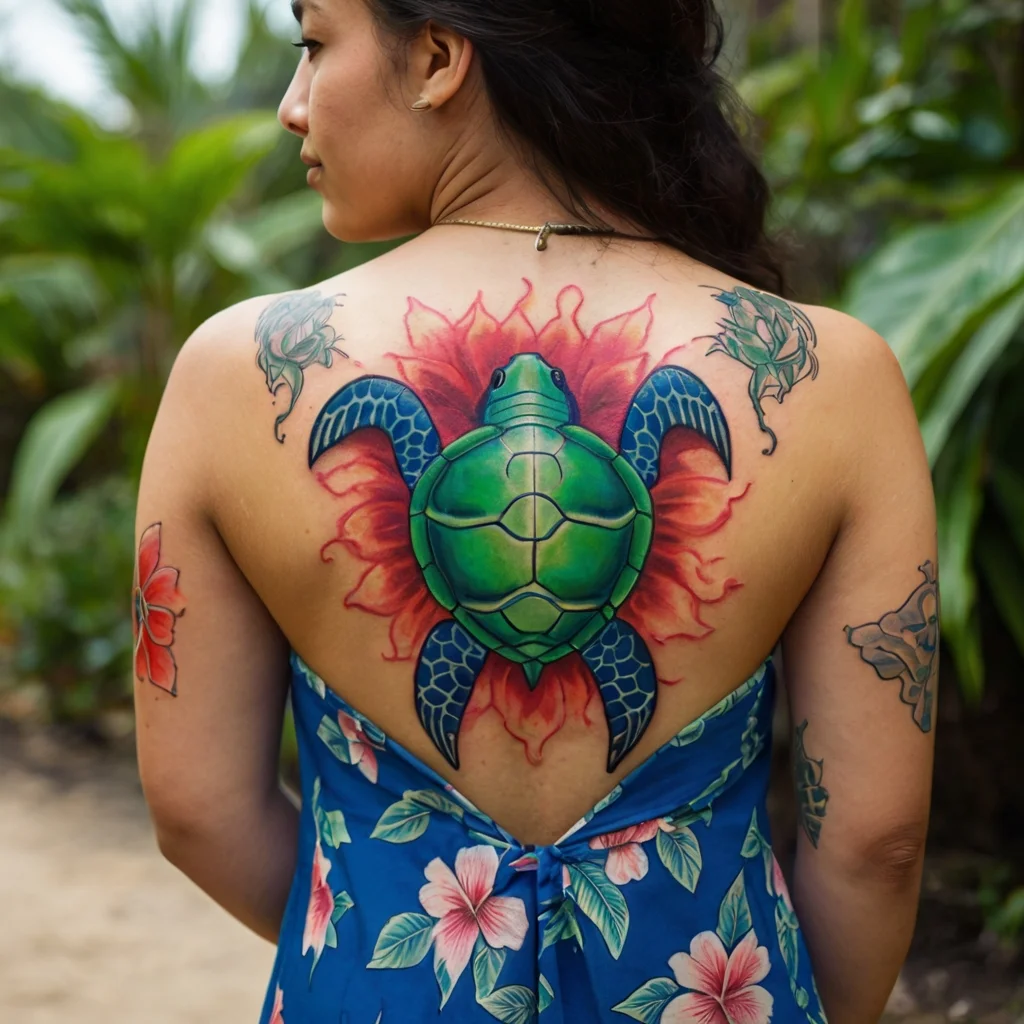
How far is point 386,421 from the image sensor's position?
1221 mm

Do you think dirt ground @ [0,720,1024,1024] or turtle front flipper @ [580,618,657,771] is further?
dirt ground @ [0,720,1024,1024]

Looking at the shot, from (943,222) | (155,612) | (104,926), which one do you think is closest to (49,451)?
(104,926)

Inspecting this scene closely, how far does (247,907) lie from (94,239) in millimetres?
3611

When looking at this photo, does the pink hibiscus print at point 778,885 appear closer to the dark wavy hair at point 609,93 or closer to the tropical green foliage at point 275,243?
the dark wavy hair at point 609,93

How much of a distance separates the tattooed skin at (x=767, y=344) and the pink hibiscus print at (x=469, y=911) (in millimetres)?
517

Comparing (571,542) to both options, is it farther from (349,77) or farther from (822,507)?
(349,77)

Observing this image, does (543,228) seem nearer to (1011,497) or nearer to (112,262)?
(1011,497)

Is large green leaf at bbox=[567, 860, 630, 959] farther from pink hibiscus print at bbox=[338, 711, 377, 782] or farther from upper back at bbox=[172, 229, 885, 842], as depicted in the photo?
pink hibiscus print at bbox=[338, 711, 377, 782]

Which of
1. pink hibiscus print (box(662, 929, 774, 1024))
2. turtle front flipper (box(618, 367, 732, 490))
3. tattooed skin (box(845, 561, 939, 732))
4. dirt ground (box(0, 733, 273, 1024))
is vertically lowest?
dirt ground (box(0, 733, 273, 1024))

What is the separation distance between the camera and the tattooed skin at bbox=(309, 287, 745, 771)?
120 centimetres

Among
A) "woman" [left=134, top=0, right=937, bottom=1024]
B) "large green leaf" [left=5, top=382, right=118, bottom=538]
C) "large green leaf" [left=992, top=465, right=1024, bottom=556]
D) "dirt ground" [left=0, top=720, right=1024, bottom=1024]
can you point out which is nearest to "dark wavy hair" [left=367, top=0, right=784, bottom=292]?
"woman" [left=134, top=0, right=937, bottom=1024]

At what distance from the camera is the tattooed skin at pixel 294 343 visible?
1239mm

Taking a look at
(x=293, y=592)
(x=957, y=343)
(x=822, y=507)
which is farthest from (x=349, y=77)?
(x=957, y=343)

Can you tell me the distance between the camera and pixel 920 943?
306 centimetres
